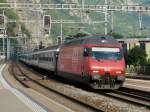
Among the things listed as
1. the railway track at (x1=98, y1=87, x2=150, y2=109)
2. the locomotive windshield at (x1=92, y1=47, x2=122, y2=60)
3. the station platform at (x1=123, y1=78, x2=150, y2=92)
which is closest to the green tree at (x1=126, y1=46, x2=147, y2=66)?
the station platform at (x1=123, y1=78, x2=150, y2=92)

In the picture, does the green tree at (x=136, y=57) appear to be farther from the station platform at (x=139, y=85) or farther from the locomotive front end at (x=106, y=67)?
the locomotive front end at (x=106, y=67)

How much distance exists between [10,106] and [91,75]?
9.15 metres

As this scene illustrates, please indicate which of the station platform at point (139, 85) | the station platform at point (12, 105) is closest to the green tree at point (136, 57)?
the station platform at point (139, 85)

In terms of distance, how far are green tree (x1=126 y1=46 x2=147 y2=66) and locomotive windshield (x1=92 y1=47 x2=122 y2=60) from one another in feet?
152

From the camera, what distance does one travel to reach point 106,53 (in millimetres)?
31688

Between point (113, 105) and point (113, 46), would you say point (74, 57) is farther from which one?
point (113, 105)

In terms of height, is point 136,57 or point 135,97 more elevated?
point 135,97

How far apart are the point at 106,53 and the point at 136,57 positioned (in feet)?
160

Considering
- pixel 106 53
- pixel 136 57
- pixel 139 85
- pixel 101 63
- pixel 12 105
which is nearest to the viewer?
pixel 12 105

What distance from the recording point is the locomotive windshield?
31547mm

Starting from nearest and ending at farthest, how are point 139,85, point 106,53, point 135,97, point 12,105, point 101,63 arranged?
point 12,105
point 135,97
point 101,63
point 106,53
point 139,85

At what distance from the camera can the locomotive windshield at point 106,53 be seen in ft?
104

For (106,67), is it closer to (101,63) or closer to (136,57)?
(101,63)

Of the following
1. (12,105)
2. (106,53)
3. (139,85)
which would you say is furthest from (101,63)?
(12,105)
